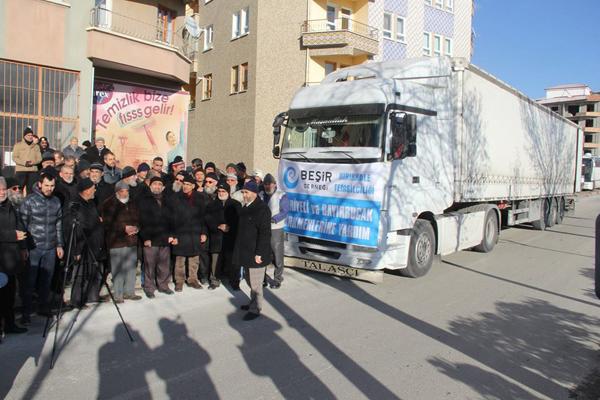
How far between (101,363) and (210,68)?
1026 inches

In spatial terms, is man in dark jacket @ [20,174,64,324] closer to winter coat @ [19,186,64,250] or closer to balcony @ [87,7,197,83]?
winter coat @ [19,186,64,250]

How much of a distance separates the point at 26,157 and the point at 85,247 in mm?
4088

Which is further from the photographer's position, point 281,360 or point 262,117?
point 262,117

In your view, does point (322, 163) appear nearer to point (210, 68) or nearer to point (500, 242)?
point (500, 242)

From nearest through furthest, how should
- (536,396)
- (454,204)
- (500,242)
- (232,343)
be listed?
(536,396), (232,343), (454,204), (500,242)

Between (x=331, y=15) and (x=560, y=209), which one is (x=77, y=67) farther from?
(x=560, y=209)

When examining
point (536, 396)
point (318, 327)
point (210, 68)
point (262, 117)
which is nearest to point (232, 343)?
point (318, 327)

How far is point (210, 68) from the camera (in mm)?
28922

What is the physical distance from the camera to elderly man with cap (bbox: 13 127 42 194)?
30.0 ft

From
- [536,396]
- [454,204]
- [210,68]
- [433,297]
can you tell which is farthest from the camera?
[210,68]

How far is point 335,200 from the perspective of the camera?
27.2 feet

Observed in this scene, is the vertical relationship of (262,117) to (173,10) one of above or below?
below

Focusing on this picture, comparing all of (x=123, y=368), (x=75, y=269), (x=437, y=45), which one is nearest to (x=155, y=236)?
(x=75, y=269)

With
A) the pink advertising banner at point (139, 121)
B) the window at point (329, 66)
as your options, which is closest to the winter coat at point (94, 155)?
the pink advertising banner at point (139, 121)
